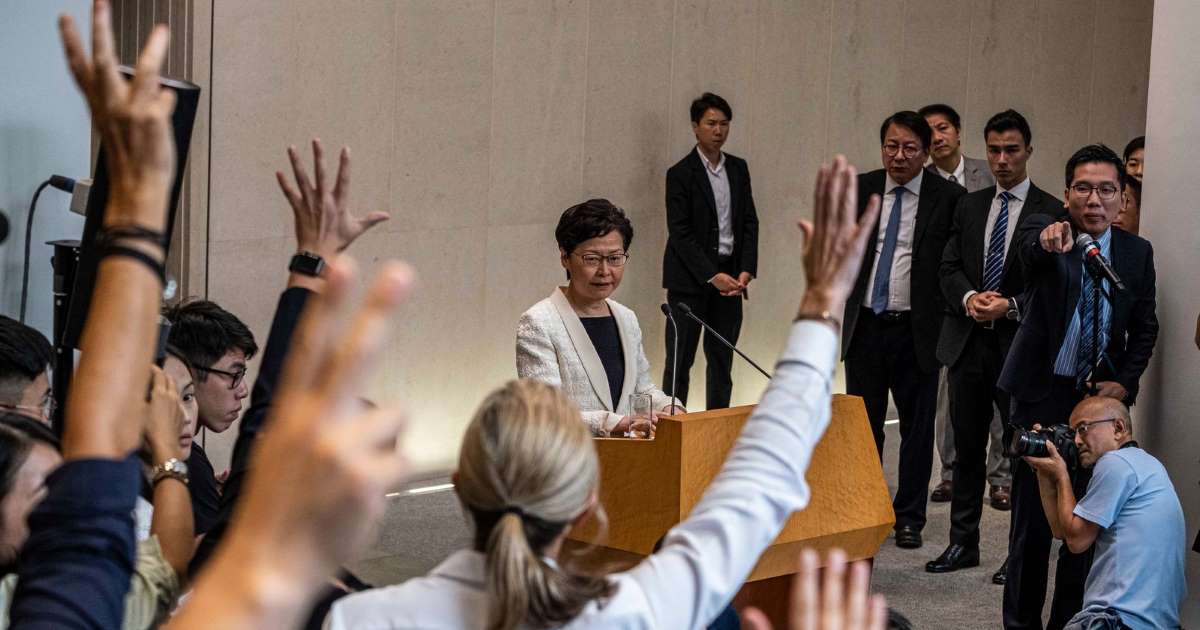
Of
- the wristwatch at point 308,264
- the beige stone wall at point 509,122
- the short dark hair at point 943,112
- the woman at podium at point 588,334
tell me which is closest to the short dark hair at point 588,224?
the woman at podium at point 588,334

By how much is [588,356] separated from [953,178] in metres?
3.16

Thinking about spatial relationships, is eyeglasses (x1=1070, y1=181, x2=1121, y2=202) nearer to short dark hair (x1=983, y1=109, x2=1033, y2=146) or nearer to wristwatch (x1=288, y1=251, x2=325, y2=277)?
short dark hair (x1=983, y1=109, x2=1033, y2=146)

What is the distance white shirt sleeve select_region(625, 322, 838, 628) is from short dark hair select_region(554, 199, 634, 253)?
2467 mm

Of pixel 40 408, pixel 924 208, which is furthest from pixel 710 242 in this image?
pixel 40 408

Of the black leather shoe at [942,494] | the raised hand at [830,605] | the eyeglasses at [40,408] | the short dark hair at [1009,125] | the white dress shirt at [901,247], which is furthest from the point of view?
the black leather shoe at [942,494]

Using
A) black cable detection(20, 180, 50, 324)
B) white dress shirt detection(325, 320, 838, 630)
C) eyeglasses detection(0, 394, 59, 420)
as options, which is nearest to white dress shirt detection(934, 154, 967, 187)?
black cable detection(20, 180, 50, 324)

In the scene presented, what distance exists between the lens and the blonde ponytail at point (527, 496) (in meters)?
1.47

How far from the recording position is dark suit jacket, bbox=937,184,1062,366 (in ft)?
17.5

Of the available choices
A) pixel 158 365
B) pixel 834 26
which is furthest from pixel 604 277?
pixel 834 26

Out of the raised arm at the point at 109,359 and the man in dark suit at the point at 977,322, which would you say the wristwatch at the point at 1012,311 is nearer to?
the man in dark suit at the point at 977,322

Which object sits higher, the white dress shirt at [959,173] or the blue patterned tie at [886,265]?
the white dress shirt at [959,173]

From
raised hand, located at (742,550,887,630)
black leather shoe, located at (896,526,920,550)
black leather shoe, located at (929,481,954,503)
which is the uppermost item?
raised hand, located at (742,550,887,630)

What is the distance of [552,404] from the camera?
1.57 m

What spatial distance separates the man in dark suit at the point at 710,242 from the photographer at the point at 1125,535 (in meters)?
3.09
